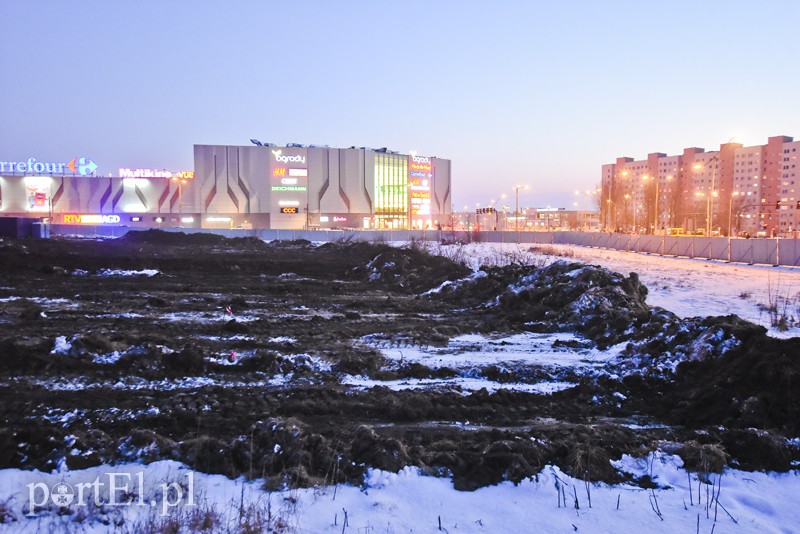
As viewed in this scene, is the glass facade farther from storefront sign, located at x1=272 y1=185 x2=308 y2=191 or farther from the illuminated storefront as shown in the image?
storefront sign, located at x1=272 y1=185 x2=308 y2=191

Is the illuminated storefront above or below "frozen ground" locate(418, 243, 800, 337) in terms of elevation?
above

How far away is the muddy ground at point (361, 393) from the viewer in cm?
589

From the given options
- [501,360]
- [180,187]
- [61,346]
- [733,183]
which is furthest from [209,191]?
[733,183]

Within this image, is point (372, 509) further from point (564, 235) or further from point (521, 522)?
point (564, 235)

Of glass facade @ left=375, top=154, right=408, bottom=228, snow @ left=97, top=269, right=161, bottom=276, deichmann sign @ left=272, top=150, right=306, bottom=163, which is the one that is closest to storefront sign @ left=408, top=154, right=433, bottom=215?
glass facade @ left=375, top=154, right=408, bottom=228

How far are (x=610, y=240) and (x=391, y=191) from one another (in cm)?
5372

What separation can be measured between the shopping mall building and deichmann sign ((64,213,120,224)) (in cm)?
14

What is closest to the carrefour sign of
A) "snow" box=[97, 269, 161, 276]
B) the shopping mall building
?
the shopping mall building

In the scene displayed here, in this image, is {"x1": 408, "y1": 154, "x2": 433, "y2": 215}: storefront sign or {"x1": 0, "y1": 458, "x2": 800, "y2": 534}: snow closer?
{"x1": 0, "y1": 458, "x2": 800, "y2": 534}: snow

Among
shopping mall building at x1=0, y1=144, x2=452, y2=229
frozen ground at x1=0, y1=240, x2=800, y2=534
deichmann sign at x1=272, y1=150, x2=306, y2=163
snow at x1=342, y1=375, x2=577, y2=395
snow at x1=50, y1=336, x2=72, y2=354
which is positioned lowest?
snow at x1=342, y1=375, x2=577, y2=395

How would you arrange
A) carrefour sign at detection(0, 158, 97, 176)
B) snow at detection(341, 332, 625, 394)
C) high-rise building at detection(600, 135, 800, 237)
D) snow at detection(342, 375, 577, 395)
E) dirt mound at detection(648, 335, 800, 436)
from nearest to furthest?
dirt mound at detection(648, 335, 800, 436)
snow at detection(342, 375, 577, 395)
snow at detection(341, 332, 625, 394)
carrefour sign at detection(0, 158, 97, 176)
high-rise building at detection(600, 135, 800, 237)

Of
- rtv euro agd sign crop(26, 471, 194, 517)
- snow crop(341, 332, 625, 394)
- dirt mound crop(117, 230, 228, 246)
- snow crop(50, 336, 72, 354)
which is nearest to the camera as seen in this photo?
rtv euro agd sign crop(26, 471, 194, 517)

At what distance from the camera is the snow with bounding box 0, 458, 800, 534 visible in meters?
4.63

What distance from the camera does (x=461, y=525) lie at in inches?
185
